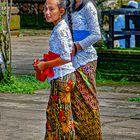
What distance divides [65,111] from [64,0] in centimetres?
96

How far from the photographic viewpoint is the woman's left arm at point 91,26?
6.99m

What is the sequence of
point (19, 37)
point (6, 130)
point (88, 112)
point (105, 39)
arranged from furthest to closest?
point (19, 37) < point (105, 39) < point (6, 130) < point (88, 112)

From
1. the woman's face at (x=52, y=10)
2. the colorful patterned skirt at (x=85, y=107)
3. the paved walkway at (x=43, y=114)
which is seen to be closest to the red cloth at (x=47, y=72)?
the woman's face at (x=52, y=10)

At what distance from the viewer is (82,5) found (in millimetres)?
7066

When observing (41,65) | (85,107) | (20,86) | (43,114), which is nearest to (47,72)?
(41,65)

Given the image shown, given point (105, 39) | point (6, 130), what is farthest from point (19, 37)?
point (6, 130)

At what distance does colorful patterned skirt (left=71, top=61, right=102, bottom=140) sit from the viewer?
6.90 m

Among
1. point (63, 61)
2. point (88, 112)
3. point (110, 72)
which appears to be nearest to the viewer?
point (63, 61)

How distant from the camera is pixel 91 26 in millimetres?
7031

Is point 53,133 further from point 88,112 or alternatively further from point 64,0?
point 64,0

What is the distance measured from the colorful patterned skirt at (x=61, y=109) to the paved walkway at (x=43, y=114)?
160cm

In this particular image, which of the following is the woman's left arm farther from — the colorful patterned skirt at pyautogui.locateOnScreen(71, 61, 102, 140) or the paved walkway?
the paved walkway

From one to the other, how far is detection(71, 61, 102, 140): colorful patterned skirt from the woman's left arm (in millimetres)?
237

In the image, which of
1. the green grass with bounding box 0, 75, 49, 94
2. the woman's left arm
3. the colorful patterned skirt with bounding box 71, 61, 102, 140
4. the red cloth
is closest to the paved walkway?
the green grass with bounding box 0, 75, 49, 94
